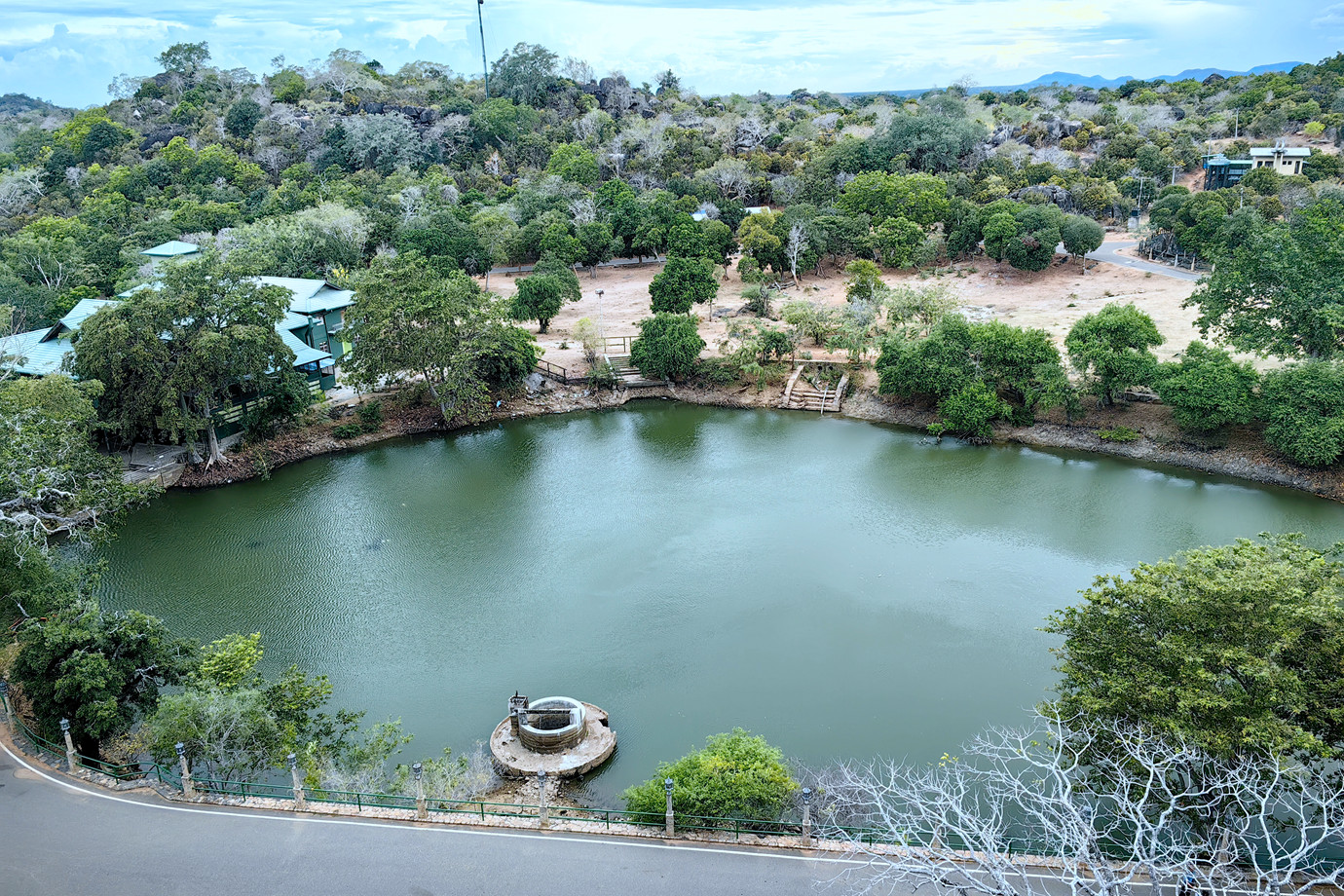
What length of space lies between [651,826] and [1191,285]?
42.9 m

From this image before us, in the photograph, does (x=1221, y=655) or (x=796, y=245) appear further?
(x=796, y=245)

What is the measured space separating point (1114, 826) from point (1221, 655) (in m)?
3.62

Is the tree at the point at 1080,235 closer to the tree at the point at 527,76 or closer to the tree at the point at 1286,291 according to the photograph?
the tree at the point at 1286,291

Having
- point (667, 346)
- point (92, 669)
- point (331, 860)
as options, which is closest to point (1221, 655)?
point (331, 860)

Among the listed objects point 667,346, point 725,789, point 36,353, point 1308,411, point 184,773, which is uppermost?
point 36,353

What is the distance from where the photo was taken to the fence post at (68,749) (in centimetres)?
1577

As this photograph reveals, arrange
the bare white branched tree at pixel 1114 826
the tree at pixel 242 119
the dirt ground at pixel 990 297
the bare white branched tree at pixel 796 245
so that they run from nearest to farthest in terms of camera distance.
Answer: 1. the bare white branched tree at pixel 1114 826
2. the dirt ground at pixel 990 297
3. the bare white branched tree at pixel 796 245
4. the tree at pixel 242 119

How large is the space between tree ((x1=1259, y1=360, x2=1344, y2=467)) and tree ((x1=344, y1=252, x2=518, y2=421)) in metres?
27.7

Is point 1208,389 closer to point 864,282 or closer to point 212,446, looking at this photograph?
point 864,282

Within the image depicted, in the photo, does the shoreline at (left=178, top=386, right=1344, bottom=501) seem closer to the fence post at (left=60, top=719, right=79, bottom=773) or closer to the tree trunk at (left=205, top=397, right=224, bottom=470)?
the tree trunk at (left=205, top=397, right=224, bottom=470)

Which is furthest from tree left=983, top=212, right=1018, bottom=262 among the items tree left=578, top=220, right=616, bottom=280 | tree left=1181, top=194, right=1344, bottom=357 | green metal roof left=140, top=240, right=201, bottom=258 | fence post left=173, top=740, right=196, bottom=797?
fence post left=173, top=740, right=196, bottom=797

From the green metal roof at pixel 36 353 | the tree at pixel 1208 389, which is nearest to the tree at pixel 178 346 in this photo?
the green metal roof at pixel 36 353

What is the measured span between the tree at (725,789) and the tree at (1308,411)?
74.7ft

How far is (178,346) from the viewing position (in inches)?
1195
